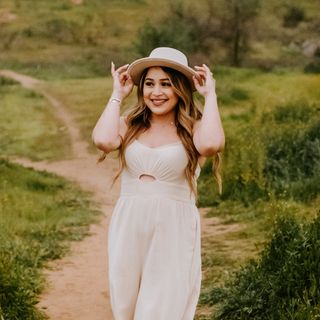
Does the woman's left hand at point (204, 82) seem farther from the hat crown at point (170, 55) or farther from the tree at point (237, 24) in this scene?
the tree at point (237, 24)

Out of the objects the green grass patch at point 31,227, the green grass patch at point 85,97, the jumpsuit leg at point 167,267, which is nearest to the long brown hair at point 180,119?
the jumpsuit leg at point 167,267

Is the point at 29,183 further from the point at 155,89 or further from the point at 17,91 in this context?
the point at 17,91

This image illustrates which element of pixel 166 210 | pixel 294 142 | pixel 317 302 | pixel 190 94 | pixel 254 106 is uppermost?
pixel 190 94

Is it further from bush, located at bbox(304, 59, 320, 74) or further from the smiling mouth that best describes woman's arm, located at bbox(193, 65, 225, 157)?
bush, located at bbox(304, 59, 320, 74)

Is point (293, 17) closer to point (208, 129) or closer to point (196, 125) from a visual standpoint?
point (196, 125)

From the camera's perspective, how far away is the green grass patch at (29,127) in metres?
17.5

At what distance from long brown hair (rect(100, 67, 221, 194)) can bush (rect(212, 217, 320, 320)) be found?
1.45 meters

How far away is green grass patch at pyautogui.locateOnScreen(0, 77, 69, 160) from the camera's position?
57.6 ft

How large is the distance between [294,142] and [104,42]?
21664 mm

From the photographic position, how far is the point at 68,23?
33594mm

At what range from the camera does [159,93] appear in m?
3.94

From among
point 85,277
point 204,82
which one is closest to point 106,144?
point 204,82

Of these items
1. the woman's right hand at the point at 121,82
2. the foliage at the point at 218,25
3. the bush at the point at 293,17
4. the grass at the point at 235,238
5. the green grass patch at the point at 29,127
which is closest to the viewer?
the woman's right hand at the point at 121,82

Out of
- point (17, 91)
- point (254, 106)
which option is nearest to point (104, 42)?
point (17, 91)
